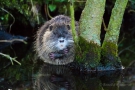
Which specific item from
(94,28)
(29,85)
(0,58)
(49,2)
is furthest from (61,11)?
(29,85)

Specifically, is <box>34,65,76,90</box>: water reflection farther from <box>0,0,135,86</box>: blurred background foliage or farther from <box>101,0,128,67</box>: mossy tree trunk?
<box>0,0,135,86</box>: blurred background foliage

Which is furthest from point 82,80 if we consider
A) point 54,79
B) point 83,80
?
point 54,79

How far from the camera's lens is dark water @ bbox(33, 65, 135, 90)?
4.59 m

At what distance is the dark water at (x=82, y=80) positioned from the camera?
4594 millimetres

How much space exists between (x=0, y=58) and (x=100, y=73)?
7.14ft

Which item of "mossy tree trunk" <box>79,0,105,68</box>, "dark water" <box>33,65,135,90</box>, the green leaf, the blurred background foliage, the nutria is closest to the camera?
"dark water" <box>33,65,135,90</box>

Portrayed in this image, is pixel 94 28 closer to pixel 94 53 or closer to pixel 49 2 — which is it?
pixel 94 53

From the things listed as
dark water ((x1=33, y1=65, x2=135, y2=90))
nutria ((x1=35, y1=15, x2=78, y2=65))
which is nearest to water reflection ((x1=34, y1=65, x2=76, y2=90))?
dark water ((x1=33, y1=65, x2=135, y2=90))

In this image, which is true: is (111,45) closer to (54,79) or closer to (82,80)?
(82,80)

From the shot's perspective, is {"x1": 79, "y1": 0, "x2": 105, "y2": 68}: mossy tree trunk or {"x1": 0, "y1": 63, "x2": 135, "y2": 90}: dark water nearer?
{"x1": 0, "y1": 63, "x2": 135, "y2": 90}: dark water

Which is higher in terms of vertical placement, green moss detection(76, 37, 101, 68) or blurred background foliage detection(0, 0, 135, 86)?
blurred background foliage detection(0, 0, 135, 86)

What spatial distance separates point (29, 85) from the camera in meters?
4.70

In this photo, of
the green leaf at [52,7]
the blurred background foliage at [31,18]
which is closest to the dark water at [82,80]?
the blurred background foliage at [31,18]

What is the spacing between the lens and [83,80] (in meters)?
4.91
